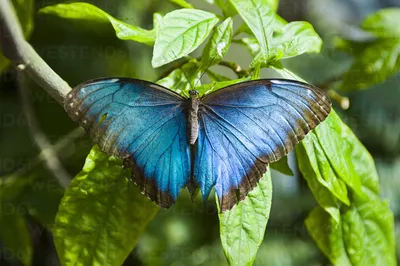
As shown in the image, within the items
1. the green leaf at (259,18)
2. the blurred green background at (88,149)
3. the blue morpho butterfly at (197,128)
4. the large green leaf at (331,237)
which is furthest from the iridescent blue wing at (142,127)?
the blurred green background at (88,149)

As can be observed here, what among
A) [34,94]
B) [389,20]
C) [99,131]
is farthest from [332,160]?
[34,94]

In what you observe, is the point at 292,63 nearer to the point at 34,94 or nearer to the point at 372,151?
the point at 372,151

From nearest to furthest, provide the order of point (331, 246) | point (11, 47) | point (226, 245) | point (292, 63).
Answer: point (226, 245), point (11, 47), point (331, 246), point (292, 63)

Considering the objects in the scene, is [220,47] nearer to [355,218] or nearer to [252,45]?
[252,45]

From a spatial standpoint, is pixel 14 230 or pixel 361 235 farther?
pixel 14 230

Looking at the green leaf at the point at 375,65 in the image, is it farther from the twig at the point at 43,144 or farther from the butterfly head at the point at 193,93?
the twig at the point at 43,144

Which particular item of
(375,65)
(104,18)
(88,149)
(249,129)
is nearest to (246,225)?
(249,129)

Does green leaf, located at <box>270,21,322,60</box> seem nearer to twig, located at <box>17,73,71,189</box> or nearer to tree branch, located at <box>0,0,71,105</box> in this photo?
tree branch, located at <box>0,0,71,105</box>
